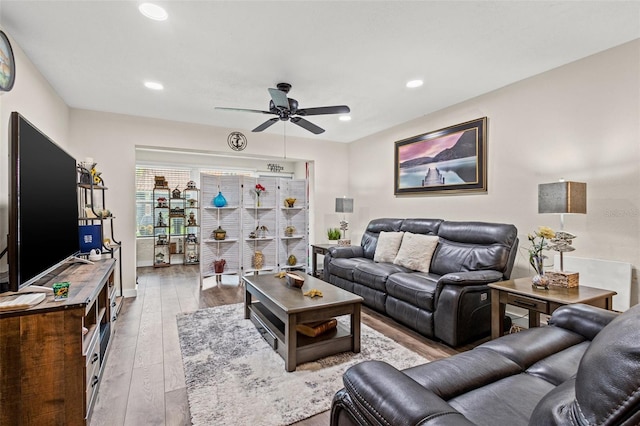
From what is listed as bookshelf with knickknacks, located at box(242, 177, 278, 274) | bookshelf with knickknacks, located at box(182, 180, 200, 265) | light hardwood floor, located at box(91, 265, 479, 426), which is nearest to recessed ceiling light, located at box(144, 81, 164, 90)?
bookshelf with knickknacks, located at box(242, 177, 278, 274)

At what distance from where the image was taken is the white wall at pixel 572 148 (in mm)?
2518

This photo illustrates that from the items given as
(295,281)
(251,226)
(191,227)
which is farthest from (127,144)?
(295,281)

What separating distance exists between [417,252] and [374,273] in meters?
0.61

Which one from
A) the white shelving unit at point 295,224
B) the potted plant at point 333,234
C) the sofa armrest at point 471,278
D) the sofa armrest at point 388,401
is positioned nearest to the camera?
the sofa armrest at point 388,401

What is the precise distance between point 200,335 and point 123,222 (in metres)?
2.42

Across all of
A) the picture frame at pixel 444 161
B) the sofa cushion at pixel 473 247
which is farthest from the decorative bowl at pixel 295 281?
the picture frame at pixel 444 161

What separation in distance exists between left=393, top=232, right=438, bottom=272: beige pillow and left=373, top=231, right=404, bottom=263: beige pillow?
135 millimetres

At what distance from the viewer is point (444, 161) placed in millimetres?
4133

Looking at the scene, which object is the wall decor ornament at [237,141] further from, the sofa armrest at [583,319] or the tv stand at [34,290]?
the sofa armrest at [583,319]

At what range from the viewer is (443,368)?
54.1 inches

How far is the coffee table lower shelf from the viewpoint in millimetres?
2445

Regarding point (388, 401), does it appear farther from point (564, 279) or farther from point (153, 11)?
point (153, 11)

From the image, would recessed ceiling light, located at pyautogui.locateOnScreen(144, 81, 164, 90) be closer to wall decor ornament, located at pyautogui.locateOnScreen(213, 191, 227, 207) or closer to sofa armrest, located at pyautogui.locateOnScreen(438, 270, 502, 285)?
wall decor ornament, located at pyautogui.locateOnScreen(213, 191, 227, 207)

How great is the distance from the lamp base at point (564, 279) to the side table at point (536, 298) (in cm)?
4
